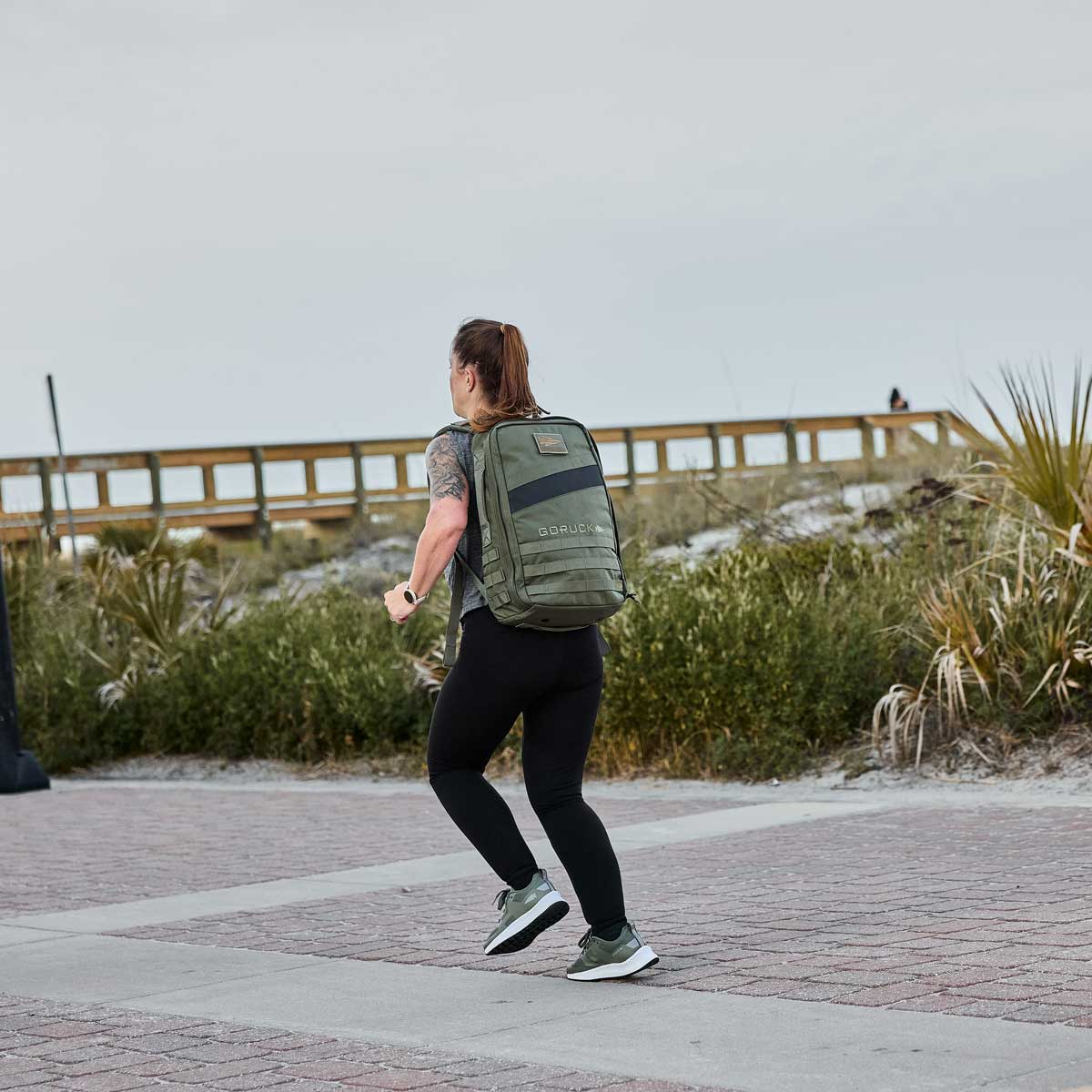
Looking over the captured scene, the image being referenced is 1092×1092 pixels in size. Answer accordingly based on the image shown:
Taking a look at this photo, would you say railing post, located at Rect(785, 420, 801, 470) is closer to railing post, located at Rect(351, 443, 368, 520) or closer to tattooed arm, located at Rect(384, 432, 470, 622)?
railing post, located at Rect(351, 443, 368, 520)

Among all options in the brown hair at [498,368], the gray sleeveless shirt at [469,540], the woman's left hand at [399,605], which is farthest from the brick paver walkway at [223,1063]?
the brown hair at [498,368]

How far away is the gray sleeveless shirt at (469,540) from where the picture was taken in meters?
5.39

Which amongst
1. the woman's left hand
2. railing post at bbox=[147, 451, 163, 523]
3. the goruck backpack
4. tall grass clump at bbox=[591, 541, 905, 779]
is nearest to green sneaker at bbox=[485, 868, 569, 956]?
the goruck backpack

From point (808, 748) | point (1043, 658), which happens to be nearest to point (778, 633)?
point (808, 748)

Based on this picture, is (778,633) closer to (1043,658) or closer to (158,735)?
(1043,658)

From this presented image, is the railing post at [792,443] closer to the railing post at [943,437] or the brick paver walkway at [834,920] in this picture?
the railing post at [943,437]

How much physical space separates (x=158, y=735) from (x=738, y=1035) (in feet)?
34.1

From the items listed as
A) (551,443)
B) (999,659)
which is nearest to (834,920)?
(551,443)

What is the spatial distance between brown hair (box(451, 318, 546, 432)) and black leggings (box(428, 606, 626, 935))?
603 mm

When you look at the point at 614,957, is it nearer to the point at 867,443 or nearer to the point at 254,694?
the point at 254,694

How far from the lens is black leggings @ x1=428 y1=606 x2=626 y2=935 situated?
17.4ft

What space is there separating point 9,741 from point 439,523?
8.60m

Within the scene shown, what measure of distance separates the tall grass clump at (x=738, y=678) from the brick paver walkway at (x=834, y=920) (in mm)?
2206

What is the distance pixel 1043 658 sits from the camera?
33.4ft
